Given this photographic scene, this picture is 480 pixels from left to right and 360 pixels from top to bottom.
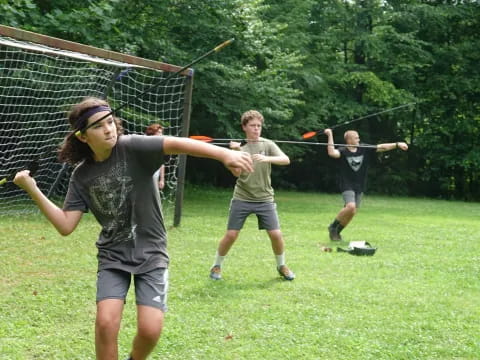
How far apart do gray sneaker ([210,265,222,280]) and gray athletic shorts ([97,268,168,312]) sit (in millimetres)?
3194

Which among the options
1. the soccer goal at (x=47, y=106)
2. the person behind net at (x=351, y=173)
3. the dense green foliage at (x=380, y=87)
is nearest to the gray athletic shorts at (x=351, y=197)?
the person behind net at (x=351, y=173)

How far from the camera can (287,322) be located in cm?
513

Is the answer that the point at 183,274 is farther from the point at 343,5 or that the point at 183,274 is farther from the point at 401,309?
the point at 343,5

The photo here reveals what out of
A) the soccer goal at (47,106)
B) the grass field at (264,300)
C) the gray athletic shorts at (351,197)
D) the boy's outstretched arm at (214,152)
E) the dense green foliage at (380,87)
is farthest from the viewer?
the dense green foliage at (380,87)

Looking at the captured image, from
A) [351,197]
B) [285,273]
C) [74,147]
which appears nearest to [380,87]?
[351,197]

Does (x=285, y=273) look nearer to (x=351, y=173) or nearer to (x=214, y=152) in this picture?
(x=351, y=173)

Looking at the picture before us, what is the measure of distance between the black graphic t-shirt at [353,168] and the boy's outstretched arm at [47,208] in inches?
252

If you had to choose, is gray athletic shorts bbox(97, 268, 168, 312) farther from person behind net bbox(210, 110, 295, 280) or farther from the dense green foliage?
the dense green foliage

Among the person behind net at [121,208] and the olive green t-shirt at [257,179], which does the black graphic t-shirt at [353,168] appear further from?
the person behind net at [121,208]

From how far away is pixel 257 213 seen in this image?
6.73 metres

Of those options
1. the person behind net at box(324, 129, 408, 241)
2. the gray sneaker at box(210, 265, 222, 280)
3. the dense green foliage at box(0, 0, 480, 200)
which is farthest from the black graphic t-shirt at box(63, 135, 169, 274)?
the dense green foliage at box(0, 0, 480, 200)

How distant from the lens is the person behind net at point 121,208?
11.3 feet

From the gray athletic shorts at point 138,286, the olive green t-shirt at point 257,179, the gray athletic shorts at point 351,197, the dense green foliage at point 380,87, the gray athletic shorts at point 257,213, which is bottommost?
the gray athletic shorts at point 138,286

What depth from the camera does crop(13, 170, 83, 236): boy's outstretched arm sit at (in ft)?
11.5
